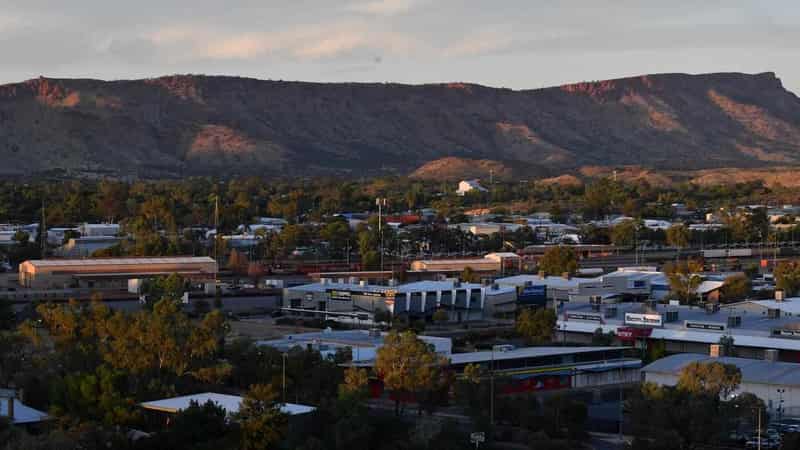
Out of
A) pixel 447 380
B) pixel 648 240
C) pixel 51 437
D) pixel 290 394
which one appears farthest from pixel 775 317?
pixel 648 240

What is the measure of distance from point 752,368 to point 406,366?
28.4 feet

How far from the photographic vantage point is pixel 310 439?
2992cm

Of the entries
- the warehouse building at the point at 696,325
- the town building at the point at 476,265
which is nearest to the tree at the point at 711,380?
the warehouse building at the point at 696,325

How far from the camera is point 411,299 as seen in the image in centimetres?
5725

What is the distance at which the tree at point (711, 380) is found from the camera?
112ft

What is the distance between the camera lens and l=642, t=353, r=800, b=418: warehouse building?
36188 millimetres

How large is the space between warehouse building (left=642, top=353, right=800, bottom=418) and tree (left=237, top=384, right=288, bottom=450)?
10.5m

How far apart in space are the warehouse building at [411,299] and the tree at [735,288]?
8.30m

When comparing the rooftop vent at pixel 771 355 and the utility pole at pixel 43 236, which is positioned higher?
the rooftop vent at pixel 771 355

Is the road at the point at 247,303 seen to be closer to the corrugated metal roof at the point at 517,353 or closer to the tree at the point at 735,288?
the tree at the point at 735,288

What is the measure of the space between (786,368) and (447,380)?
27.8 feet

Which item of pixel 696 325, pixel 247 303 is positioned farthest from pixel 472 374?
pixel 247 303

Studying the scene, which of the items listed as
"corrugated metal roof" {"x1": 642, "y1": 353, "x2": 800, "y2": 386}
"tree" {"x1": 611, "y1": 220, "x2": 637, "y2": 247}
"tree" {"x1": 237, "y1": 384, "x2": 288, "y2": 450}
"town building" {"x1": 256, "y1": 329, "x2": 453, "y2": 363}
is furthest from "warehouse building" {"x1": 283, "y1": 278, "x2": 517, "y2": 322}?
"tree" {"x1": 611, "y1": 220, "x2": 637, "y2": 247}

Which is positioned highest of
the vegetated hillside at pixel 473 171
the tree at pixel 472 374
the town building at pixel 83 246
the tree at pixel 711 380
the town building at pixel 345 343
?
the vegetated hillside at pixel 473 171
